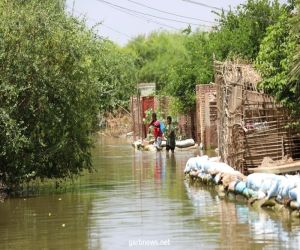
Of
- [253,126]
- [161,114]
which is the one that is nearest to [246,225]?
[253,126]

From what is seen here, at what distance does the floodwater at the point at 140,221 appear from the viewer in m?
13.9

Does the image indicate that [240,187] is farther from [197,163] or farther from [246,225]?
[197,163]

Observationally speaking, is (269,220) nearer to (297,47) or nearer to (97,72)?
(297,47)

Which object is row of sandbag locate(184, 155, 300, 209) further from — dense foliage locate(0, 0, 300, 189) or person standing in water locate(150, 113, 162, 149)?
person standing in water locate(150, 113, 162, 149)

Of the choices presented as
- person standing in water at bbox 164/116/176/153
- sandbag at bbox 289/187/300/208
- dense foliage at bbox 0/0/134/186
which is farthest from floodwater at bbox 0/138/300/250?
person standing in water at bbox 164/116/176/153

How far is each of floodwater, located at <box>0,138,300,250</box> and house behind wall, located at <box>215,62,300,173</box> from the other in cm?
147

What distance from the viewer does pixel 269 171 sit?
2023cm

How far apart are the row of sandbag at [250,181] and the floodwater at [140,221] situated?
1.28 ft

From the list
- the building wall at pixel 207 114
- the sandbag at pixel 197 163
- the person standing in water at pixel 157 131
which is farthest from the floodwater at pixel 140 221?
the person standing in water at pixel 157 131

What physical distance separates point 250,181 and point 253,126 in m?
4.46

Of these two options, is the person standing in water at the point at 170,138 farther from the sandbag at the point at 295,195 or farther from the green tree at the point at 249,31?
the sandbag at the point at 295,195

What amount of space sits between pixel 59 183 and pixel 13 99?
163 inches

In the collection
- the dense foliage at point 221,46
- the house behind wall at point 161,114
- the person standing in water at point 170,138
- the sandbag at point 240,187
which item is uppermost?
the dense foliage at point 221,46

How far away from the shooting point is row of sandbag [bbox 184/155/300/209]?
52.1 feet
